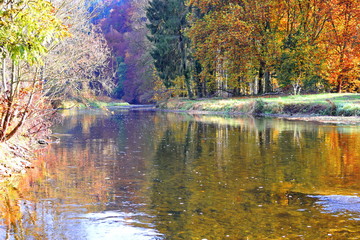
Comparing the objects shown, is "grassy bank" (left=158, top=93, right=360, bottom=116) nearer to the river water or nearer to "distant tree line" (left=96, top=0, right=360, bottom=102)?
"distant tree line" (left=96, top=0, right=360, bottom=102)

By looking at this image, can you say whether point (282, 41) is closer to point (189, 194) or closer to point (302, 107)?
point (302, 107)

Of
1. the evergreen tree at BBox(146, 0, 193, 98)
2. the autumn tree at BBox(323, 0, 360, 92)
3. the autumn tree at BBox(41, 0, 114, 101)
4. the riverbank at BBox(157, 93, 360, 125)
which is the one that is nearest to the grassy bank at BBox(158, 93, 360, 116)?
the riverbank at BBox(157, 93, 360, 125)

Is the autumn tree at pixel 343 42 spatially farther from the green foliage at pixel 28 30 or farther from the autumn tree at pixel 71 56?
the green foliage at pixel 28 30

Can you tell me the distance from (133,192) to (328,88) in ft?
127

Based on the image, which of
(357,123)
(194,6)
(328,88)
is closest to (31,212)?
(357,123)

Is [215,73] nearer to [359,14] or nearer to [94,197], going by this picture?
[359,14]

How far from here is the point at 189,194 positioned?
9117mm

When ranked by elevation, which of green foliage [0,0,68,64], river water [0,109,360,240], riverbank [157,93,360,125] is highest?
green foliage [0,0,68,64]

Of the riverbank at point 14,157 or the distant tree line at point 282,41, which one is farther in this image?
the distant tree line at point 282,41

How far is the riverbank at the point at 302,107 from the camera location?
2880 centimetres

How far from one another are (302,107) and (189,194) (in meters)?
25.8

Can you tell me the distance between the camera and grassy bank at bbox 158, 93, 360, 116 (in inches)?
1181

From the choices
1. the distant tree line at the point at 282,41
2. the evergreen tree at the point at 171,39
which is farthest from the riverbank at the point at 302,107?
the evergreen tree at the point at 171,39

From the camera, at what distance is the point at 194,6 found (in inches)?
1981
